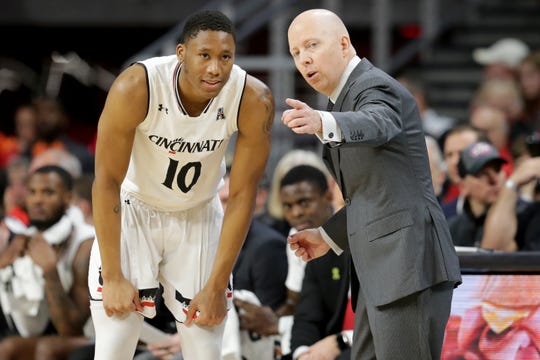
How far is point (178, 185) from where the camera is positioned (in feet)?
13.5

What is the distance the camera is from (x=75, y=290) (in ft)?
19.3

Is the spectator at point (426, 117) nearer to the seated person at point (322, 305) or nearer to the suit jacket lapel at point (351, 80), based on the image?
the seated person at point (322, 305)

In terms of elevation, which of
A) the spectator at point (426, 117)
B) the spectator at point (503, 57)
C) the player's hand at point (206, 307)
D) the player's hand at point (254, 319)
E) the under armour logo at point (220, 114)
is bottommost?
the player's hand at point (254, 319)

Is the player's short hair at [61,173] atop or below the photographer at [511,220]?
atop

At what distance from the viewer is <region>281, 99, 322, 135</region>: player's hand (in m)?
3.31

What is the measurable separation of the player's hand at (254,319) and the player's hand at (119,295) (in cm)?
143

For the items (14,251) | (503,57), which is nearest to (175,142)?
(14,251)

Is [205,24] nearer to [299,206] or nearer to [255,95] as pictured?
[255,95]

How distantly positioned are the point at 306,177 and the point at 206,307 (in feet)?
6.55

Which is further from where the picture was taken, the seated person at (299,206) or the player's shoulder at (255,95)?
the seated person at (299,206)

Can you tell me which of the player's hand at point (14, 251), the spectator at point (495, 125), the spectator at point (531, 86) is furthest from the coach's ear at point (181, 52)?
the spectator at point (531, 86)

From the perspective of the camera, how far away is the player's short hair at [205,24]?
12.7ft

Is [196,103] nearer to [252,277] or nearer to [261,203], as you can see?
[252,277]

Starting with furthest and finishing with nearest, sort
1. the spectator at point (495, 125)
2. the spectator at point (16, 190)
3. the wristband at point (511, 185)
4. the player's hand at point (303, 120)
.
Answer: the spectator at point (495, 125) < the spectator at point (16, 190) < the wristband at point (511, 185) < the player's hand at point (303, 120)
